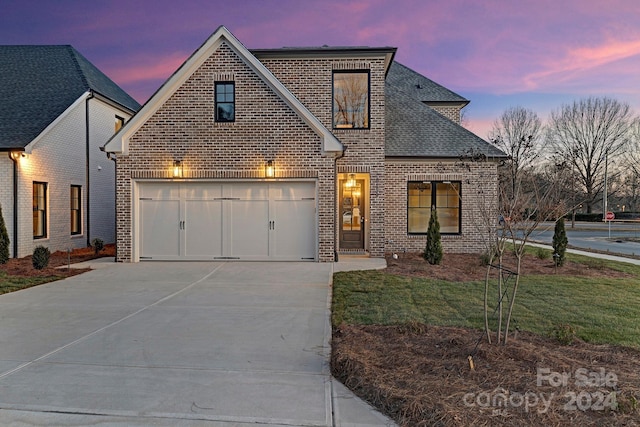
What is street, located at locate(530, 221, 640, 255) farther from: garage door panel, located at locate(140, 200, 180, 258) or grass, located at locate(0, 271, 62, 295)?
grass, located at locate(0, 271, 62, 295)

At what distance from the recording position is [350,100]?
1370 cm

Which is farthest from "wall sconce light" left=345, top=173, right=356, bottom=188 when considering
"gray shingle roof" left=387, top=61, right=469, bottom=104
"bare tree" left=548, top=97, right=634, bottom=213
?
"bare tree" left=548, top=97, right=634, bottom=213

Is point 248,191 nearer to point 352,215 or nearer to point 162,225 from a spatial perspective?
point 162,225

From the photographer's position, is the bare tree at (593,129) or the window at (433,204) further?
the bare tree at (593,129)

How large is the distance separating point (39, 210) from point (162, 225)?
5.11 m

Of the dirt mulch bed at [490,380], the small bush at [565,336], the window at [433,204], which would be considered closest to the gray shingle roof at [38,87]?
the window at [433,204]

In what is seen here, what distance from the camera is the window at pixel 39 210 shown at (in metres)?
13.9

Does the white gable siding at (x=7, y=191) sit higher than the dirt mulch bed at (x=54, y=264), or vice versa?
the white gable siding at (x=7, y=191)

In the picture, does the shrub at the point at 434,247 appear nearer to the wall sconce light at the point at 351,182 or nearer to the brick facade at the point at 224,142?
the brick facade at the point at 224,142

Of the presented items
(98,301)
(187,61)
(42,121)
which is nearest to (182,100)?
(187,61)

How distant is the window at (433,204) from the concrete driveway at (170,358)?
704 centimetres

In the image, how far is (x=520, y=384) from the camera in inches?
143

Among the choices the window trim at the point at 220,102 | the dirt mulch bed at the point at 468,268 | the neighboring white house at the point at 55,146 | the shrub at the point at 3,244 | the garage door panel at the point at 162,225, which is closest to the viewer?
the dirt mulch bed at the point at 468,268

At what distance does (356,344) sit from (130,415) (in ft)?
8.34
